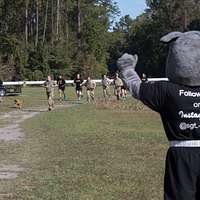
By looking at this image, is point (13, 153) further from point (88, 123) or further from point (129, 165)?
point (88, 123)

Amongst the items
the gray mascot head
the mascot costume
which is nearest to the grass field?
the mascot costume

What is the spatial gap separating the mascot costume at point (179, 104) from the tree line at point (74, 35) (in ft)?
204

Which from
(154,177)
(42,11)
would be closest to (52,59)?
(42,11)

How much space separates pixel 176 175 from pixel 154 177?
229 inches

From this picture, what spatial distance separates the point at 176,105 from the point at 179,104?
29mm

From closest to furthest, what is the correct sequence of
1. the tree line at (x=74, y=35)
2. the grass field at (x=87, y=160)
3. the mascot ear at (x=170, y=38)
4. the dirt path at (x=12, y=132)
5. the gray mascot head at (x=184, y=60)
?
the gray mascot head at (x=184, y=60) < the mascot ear at (x=170, y=38) < the grass field at (x=87, y=160) < the dirt path at (x=12, y=132) < the tree line at (x=74, y=35)

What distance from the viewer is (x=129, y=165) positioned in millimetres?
13367

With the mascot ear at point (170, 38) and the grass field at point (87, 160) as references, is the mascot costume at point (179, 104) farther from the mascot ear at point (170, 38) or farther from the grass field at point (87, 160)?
the grass field at point (87, 160)

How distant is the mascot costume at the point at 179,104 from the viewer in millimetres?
6012

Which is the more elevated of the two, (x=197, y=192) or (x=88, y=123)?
(x=197, y=192)

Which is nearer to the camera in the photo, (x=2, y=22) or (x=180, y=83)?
(x=180, y=83)

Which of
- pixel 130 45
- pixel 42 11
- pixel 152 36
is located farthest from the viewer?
pixel 130 45

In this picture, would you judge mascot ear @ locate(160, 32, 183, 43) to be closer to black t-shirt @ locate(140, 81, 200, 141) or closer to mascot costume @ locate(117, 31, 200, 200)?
mascot costume @ locate(117, 31, 200, 200)

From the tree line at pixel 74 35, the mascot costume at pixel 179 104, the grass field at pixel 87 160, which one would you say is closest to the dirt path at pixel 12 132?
the grass field at pixel 87 160
